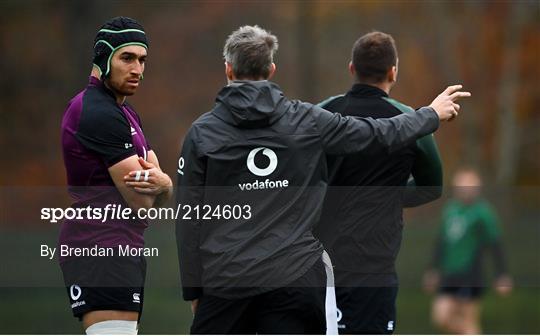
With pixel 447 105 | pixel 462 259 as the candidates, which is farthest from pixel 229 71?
pixel 462 259

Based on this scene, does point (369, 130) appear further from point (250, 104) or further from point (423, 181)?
point (423, 181)

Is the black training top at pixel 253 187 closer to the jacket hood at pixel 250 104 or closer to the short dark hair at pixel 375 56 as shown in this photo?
the jacket hood at pixel 250 104

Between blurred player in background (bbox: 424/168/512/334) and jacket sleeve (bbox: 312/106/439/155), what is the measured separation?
691 cm

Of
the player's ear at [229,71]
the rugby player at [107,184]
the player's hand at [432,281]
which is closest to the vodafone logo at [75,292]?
the rugby player at [107,184]

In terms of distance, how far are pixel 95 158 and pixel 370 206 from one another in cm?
164

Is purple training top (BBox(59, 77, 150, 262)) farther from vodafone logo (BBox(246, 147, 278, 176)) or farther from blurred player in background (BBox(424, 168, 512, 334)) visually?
blurred player in background (BBox(424, 168, 512, 334))

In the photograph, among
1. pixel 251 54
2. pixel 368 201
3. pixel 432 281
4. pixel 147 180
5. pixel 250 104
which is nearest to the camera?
pixel 250 104

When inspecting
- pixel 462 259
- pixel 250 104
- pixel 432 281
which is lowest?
pixel 432 281

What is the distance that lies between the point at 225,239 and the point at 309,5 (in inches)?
868

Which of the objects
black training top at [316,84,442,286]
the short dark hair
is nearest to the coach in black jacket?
black training top at [316,84,442,286]

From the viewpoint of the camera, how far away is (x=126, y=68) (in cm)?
554

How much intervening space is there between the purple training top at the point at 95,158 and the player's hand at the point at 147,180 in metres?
0.09

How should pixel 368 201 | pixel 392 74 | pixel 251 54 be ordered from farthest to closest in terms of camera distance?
pixel 392 74 → pixel 368 201 → pixel 251 54

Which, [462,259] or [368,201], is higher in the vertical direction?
[368,201]
